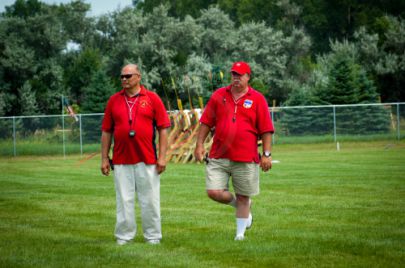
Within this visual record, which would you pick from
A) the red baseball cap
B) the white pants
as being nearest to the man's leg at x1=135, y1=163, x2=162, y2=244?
the white pants

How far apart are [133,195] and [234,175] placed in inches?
44.4

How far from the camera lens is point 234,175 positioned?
915cm

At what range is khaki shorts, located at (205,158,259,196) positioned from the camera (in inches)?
358

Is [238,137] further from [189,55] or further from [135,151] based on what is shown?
[189,55]

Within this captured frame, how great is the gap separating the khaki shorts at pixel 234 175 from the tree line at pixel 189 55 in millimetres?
35054

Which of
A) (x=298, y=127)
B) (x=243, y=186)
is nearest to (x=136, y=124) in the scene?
(x=243, y=186)

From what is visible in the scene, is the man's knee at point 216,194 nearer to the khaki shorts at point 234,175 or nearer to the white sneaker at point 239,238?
the khaki shorts at point 234,175

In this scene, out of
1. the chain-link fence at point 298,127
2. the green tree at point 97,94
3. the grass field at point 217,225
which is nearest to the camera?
the grass field at point 217,225

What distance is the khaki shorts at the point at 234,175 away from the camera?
9.11 meters

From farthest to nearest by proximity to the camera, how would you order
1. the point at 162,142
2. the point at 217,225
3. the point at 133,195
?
the point at 217,225, the point at 162,142, the point at 133,195

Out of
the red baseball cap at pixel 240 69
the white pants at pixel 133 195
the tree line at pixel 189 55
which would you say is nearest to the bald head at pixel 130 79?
the white pants at pixel 133 195

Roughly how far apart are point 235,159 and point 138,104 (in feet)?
3.97

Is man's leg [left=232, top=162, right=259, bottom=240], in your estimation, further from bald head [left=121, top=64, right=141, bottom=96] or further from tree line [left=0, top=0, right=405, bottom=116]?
tree line [left=0, top=0, right=405, bottom=116]

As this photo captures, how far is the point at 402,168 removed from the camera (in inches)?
821
